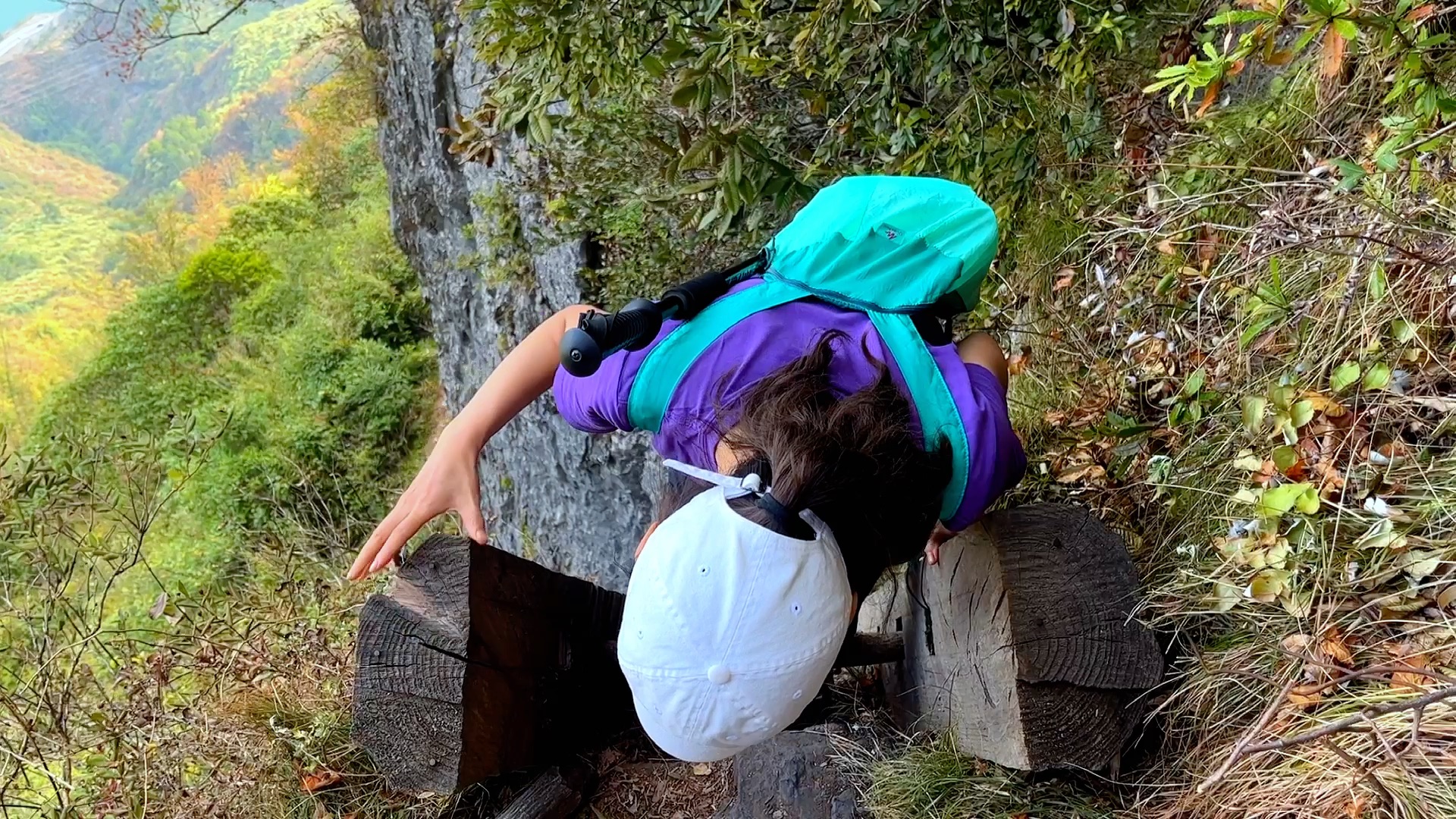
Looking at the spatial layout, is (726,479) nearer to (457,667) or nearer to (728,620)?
(728,620)

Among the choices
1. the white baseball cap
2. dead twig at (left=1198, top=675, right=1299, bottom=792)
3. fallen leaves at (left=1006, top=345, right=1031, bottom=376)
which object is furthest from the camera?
fallen leaves at (left=1006, top=345, right=1031, bottom=376)

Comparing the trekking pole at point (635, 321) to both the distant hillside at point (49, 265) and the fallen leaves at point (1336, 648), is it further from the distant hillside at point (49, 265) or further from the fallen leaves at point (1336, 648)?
the distant hillside at point (49, 265)

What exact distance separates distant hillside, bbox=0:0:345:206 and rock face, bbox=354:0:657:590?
19.1 m

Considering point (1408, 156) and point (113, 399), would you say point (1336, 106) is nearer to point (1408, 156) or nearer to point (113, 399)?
point (1408, 156)

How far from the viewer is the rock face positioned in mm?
4434

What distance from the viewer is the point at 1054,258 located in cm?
254

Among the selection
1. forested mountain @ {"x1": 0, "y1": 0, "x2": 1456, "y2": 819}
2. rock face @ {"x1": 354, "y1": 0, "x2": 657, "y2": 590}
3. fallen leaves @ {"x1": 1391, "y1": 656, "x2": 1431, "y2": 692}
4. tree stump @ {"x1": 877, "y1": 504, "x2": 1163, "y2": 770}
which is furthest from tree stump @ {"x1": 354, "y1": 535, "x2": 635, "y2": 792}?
rock face @ {"x1": 354, "y1": 0, "x2": 657, "y2": 590}

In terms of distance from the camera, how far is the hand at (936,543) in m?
1.87

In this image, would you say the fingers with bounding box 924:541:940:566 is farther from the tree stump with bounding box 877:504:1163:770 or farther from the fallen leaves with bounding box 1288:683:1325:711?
the fallen leaves with bounding box 1288:683:1325:711

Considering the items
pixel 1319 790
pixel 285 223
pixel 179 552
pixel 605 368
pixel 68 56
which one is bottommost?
pixel 179 552

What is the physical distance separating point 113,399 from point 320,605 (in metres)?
12.1

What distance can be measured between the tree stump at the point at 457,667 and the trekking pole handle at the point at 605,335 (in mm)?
603

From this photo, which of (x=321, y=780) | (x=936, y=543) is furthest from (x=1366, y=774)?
(x=321, y=780)

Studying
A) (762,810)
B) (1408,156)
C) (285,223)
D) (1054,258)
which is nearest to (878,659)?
(762,810)
